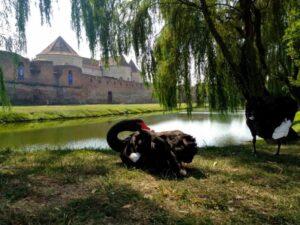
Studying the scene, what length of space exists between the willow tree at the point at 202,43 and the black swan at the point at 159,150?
13.1 ft

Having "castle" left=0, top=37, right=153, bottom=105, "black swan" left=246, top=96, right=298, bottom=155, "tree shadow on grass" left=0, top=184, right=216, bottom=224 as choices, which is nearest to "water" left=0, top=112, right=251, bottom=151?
"black swan" left=246, top=96, right=298, bottom=155

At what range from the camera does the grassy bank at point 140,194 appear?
3232 millimetres

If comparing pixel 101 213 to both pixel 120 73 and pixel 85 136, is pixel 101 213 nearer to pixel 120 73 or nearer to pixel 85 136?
pixel 85 136

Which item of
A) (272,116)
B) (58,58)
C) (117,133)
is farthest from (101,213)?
(58,58)

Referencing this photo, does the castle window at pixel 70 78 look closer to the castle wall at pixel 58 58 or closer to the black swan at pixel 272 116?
the castle wall at pixel 58 58

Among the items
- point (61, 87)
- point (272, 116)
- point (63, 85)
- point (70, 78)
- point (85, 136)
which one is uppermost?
point (70, 78)

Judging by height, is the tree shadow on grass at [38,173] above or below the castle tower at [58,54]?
below

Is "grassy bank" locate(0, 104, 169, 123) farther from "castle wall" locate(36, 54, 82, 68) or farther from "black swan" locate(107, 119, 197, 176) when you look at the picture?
"castle wall" locate(36, 54, 82, 68)

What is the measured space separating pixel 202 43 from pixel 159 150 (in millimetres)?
5017

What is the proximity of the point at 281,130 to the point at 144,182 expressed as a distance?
3.02 m

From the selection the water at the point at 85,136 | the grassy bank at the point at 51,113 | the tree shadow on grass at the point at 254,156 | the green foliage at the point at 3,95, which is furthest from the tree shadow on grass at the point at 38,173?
the grassy bank at the point at 51,113

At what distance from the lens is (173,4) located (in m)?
9.32

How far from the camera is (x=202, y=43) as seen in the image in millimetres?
9156

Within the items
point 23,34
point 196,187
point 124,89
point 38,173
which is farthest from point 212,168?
point 124,89
